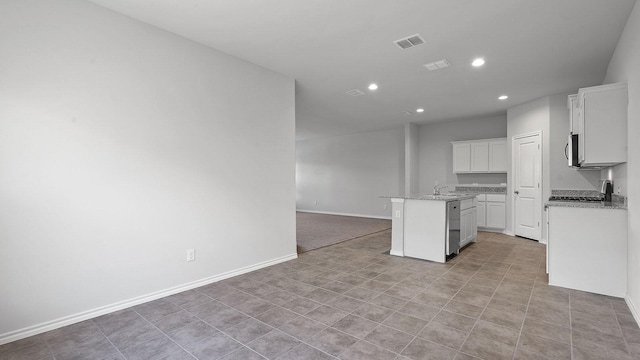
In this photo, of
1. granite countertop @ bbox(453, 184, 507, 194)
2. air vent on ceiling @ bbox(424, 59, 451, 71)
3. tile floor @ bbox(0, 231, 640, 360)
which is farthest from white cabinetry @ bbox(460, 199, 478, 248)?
air vent on ceiling @ bbox(424, 59, 451, 71)

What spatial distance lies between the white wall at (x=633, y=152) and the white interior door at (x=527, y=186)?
2713 mm

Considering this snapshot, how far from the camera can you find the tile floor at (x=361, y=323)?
2037 mm

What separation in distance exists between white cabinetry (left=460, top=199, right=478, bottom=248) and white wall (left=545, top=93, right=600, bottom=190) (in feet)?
4.73

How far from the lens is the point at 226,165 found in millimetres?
3564

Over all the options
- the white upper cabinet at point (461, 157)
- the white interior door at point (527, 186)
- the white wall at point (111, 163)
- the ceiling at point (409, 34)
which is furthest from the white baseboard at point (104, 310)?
the white upper cabinet at point (461, 157)

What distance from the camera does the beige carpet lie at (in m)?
5.53

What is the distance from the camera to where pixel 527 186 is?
18.9 feet

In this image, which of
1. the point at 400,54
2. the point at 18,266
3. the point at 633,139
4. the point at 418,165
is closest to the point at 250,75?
the point at 400,54

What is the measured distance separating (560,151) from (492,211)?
1906 millimetres

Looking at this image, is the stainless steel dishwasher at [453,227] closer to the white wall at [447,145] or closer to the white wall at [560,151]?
the white wall at [560,151]

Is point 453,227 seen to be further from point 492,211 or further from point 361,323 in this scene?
point 492,211

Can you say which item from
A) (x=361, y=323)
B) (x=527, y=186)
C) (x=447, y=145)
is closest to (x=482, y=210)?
(x=527, y=186)

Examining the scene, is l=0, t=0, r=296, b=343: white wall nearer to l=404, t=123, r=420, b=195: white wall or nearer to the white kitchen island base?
the white kitchen island base

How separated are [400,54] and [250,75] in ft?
6.36
